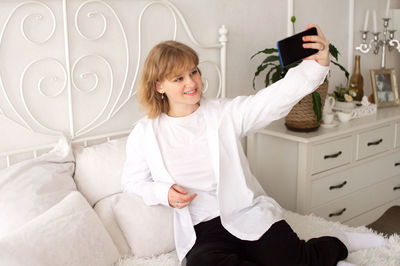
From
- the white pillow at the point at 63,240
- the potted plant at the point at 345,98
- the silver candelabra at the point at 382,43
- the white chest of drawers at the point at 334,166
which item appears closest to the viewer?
the white pillow at the point at 63,240

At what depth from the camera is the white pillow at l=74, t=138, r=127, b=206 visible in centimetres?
183

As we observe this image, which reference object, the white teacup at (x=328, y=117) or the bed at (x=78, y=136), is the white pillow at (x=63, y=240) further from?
the white teacup at (x=328, y=117)

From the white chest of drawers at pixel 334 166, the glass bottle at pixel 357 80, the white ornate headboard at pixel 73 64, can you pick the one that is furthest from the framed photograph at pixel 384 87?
the white ornate headboard at pixel 73 64

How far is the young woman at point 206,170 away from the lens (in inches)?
62.5

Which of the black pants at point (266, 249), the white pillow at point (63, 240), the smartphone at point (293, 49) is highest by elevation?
the smartphone at point (293, 49)

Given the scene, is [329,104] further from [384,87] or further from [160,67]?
[160,67]

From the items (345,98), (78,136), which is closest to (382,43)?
(345,98)

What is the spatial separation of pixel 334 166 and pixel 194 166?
0.96 meters

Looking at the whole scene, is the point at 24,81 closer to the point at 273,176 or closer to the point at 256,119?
the point at 256,119

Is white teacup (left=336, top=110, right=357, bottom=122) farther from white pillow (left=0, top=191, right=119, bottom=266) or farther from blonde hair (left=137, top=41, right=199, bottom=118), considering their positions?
white pillow (left=0, top=191, right=119, bottom=266)

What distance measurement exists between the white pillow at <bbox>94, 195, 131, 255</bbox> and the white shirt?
0.25 meters

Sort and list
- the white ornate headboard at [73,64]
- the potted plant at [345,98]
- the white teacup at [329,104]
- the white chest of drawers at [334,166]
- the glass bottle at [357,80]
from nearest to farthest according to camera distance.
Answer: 1. the white ornate headboard at [73,64]
2. the white chest of drawers at [334,166]
3. the white teacup at [329,104]
4. the potted plant at [345,98]
5. the glass bottle at [357,80]

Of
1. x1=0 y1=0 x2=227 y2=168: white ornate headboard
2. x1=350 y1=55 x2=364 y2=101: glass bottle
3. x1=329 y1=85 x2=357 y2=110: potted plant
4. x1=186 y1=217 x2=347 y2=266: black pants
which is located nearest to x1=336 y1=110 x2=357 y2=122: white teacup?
x1=329 y1=85 x2=357 y2=110: potted plant

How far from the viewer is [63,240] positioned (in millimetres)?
1416
